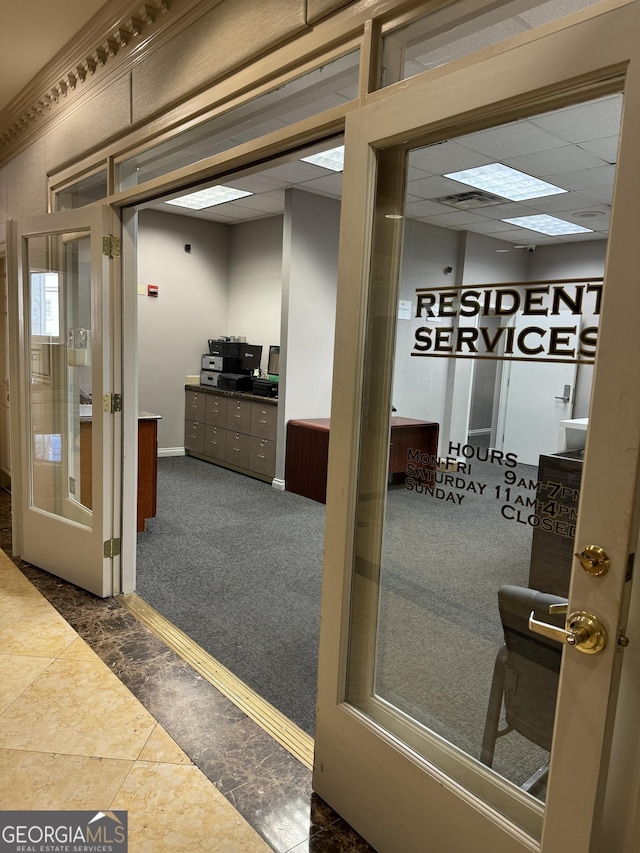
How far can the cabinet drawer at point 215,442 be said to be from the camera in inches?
265

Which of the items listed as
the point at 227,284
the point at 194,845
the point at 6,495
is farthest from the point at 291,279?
the point at 194,845

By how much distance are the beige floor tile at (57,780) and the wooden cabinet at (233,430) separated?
13.5ft

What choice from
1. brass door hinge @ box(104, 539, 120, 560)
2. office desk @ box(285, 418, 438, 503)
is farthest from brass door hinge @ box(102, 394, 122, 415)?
office desk @ box(285, 418, 438, 503)

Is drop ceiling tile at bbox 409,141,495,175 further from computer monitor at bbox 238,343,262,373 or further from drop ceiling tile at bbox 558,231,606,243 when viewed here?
computer monitor at bbox 238,343,262,373

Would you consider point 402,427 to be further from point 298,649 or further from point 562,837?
point 298,649

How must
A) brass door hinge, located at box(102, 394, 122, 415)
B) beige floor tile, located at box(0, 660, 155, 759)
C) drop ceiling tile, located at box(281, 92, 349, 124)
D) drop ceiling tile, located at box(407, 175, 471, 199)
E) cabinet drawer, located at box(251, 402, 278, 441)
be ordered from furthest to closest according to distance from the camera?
cabinet drawer, located at box(251, 402, 278, 441)
brass door hinge, located at box(102, 394, 122, 415)
beige floor tile, located at box(0, 660, 155, 759)
drop ceiling tile, located at box(281, 92, 349, 124)
drop ceiling tile, located at box(407, 175, 471, 199)

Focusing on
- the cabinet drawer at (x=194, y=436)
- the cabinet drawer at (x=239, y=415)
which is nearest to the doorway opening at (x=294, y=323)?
the cabinet drawer at (x=194, y=436)

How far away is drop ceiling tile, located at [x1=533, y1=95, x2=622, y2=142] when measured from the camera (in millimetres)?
1170

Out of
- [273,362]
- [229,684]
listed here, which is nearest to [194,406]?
[273,362]

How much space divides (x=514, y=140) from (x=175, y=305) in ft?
20.2

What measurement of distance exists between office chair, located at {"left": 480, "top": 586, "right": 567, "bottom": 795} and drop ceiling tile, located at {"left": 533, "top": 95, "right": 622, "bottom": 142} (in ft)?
3.43

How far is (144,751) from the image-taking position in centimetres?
207

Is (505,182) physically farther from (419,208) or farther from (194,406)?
(194,406)

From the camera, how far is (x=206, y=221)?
24.0 feet
